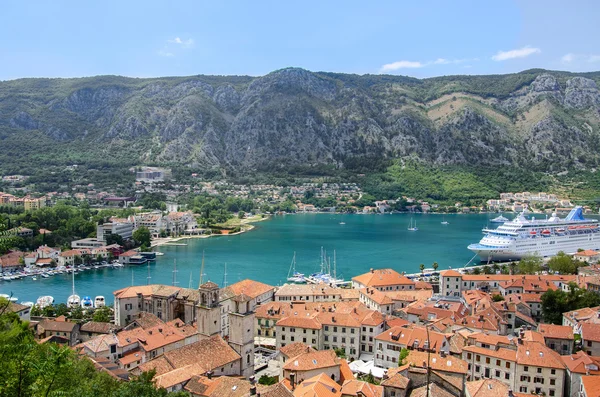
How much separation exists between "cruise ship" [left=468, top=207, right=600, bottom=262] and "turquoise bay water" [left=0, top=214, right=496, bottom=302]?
2966mm

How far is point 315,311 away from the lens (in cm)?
2625

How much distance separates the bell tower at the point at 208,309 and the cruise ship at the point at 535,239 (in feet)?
130

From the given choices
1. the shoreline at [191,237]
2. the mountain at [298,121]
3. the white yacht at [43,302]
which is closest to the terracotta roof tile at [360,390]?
the white yacht at [43,302]

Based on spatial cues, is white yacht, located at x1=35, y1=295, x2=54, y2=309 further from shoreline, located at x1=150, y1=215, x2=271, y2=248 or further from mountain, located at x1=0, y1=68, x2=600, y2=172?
mountain, located at x1=0, y1=68, x2=600, y2=172

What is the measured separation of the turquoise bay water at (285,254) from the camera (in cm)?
4255

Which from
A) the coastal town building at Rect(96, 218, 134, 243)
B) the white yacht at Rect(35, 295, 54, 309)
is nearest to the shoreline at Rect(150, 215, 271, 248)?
the coastal town building at Rect(96, 218, 134, 243)

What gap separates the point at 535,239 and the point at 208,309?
4497 cm

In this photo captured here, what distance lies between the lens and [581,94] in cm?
A: 15212

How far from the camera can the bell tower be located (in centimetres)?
2128

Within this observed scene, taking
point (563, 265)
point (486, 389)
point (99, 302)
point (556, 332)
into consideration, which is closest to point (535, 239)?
point (563, 265)

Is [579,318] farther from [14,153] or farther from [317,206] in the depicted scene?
[14,153]

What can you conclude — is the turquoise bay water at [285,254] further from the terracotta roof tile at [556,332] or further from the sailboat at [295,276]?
the terracotta roof tile at [556,332]

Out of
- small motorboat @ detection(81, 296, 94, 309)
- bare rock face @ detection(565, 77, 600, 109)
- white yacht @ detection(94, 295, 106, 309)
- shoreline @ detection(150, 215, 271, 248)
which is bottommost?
shoreline @ detection(150, 215, 271, 248)

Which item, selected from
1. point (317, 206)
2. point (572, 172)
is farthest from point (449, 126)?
point (317, 206)
